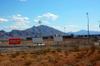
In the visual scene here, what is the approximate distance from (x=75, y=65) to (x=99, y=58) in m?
2.75

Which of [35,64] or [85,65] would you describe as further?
[35,64]

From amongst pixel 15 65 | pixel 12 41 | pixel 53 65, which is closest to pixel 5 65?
pixel 15 65

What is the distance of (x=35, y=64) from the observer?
26562 millimetres

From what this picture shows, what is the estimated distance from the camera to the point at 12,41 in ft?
210

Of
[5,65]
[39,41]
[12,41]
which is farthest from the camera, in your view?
[39,41]

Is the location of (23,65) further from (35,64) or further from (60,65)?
(60,65)

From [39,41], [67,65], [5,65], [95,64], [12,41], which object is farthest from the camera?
[39,41]

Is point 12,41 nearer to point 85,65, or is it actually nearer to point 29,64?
point 29,64

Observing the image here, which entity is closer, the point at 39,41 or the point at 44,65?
the point at 44,65

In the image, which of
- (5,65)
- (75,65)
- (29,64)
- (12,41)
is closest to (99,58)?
(75,65)

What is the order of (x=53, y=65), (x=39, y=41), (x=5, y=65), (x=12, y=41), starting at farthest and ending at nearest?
(x=39, y=41) → (x=12, y=41) → (x=5, y=65) → (x=53, y=65)

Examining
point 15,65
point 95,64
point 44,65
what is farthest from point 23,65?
point 95,64

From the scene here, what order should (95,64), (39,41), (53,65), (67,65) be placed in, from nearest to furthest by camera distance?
(95,64)
(67,65)
(53,65)
(39,41)

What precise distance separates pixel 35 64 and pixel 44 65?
6.20 ft
